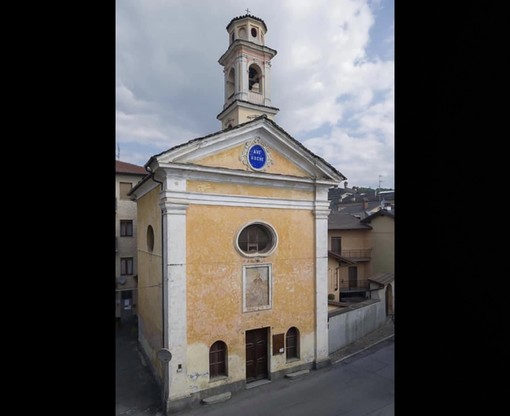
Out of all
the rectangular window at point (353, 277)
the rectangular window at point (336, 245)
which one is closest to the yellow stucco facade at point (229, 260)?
the rectangular window at point (353, 277)

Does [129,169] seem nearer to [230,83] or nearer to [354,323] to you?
[230,83]

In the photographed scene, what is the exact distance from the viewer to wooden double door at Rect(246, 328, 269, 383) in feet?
27.8

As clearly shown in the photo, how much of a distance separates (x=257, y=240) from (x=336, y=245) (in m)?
9.53

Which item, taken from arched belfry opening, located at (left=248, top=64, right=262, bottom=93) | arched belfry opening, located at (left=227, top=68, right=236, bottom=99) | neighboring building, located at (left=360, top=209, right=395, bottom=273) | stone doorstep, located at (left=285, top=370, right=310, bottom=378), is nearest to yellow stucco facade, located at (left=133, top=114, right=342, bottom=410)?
stone doorstep, located at (left=285, top=370, right=310, bottom=378)

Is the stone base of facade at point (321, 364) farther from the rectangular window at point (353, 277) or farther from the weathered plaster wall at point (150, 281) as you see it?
the rectangular window at point (353, 277)

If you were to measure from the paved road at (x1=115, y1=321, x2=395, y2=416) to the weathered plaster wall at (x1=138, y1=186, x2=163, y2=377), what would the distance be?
0.68 meters

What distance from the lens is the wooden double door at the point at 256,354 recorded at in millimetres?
8469

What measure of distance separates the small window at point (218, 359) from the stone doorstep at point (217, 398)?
45 centimetres

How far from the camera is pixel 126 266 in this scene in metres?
14.0

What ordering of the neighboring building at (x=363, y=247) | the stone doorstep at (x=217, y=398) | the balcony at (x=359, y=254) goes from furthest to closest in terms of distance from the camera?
the balcony at (x=359, y=254) → the neighboring building at (x=363, y=247) → the stone doorstep at (x=217, y=398)

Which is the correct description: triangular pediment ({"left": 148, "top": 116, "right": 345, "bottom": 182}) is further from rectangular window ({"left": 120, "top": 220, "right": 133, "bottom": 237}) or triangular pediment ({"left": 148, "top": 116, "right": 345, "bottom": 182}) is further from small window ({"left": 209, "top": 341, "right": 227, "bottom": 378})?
rectangular window ({"left": 120, "top": 220, "right": 133, "bottom": 237})
